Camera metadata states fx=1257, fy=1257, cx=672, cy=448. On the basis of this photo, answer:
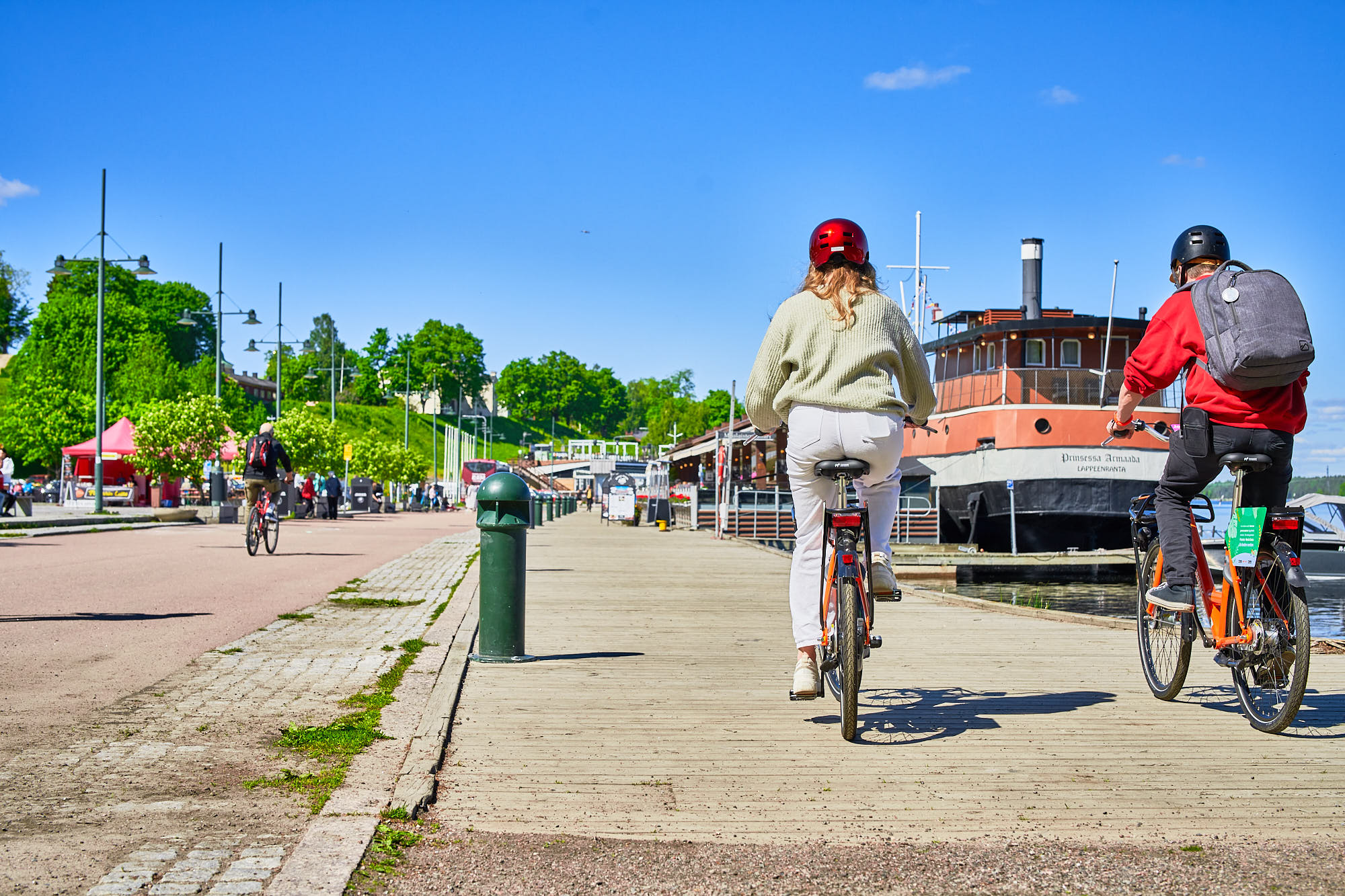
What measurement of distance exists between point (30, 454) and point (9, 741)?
65.8m

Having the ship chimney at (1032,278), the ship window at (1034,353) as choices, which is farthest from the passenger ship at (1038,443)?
the ship chimney at (1032,278)

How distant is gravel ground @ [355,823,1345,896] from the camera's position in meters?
2.97

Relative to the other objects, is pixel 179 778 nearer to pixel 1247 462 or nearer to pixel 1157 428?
pixel 1247 462

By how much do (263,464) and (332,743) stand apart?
13.5 metres

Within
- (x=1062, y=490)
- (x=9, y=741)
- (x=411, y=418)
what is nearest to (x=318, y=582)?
(x=9, y=741)

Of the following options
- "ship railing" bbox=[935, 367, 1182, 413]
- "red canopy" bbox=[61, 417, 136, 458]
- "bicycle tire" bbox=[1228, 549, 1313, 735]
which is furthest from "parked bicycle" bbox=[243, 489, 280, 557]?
"red canopy" bbox=[61, 417, 136, 458]

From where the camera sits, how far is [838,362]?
4.71 m

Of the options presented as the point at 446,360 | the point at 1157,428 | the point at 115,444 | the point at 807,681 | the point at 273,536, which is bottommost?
the point at 273,536

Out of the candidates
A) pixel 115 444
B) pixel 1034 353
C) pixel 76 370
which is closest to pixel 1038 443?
pixel 1034 353

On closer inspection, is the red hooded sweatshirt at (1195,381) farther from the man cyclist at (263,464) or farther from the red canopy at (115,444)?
the red canopy at (115,444)

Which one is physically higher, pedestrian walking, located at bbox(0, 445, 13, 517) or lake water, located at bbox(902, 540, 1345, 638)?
pedestrian walking, located at bbox(0, 445, 13, 517)

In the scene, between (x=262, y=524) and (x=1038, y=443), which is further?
(x=1038, y=443)

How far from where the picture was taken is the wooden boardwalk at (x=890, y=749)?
11.8 ft

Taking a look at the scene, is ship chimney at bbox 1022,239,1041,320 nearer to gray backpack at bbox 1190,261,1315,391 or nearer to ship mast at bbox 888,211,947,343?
ship mast at bbox 888,211,947,343
